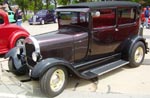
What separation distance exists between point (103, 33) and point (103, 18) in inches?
14.6

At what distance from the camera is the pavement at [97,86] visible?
16.3 ft

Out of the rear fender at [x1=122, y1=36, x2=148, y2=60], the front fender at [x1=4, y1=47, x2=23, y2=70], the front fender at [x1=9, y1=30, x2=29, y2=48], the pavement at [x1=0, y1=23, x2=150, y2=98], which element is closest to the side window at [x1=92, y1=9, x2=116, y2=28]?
the rear fender at [x1=122, y1=36, x2=148, y2=60]

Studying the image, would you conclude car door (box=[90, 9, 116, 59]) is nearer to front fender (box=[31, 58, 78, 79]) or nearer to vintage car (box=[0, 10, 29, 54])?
front fender (box=[31, 58, 78, 79])

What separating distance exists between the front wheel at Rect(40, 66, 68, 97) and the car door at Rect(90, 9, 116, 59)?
1.10 metres

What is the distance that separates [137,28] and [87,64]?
2.05 m

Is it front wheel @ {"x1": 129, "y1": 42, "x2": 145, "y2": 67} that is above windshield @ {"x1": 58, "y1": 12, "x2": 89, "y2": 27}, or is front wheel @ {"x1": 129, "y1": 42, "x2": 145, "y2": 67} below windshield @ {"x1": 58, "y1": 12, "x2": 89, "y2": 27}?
below

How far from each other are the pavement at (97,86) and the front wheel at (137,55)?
218 mm

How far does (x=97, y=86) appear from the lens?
5.44m

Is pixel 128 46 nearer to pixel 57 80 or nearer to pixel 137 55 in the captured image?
pixel 137 55

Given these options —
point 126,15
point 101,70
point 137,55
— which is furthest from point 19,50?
point 137,55

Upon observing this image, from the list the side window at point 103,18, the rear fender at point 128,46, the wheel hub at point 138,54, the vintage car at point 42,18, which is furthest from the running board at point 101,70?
the vintage car at point 42,18

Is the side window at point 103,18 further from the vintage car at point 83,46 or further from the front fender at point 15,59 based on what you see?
the front fender at point 15,59

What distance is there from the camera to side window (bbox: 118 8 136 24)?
626cm

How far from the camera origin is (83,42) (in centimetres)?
552
